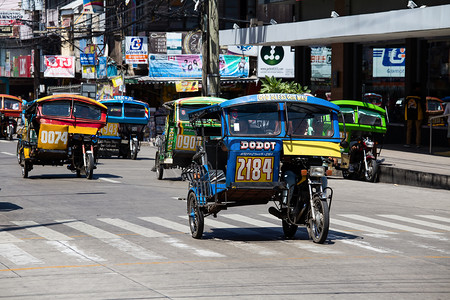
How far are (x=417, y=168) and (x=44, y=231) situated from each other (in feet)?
45.0

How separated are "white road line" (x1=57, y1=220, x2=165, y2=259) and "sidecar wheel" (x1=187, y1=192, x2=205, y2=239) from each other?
1096mm

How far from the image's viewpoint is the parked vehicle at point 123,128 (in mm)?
34156

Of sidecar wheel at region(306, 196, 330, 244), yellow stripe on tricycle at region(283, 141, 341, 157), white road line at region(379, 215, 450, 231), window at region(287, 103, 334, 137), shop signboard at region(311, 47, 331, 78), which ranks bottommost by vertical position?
white road line at region(379, 215, 450, 231)

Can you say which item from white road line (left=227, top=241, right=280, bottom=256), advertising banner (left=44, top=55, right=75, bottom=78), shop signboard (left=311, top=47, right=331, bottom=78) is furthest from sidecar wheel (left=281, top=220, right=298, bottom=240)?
advertising banner (left=44, top=55, right=75, bottom=78)

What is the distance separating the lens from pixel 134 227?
1472 centimetres

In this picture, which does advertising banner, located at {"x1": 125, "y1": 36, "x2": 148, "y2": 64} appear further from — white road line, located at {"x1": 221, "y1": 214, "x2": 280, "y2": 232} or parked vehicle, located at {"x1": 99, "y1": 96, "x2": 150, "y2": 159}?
white road line, located at {"x1": 221, "y1": 214, "x2": 280, "y2": 232}

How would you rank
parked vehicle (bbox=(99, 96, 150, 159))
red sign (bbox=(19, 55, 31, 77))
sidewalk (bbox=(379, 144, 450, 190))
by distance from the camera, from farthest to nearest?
red sign (bbox=(19, 55, 31, 77)) < parked vehicle (bbox=(99, 96, 150, 159)) < sidewalk (bbox=(379, 144, 450, 190))

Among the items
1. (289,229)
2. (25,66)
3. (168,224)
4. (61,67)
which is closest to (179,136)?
(168,224)

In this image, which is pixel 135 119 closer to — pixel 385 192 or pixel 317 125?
pixel 385 192

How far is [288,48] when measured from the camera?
4347cm

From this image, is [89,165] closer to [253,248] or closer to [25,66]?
[253,248]

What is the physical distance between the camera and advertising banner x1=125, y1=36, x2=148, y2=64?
51719 millimetres

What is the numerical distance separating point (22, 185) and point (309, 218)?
11.4m

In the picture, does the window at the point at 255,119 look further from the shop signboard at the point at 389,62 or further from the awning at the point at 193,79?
the awning at the point at 193,79
